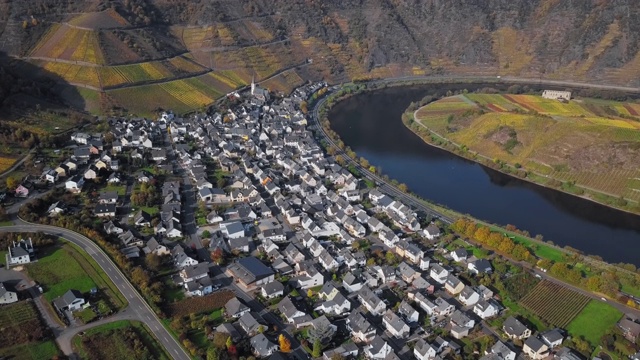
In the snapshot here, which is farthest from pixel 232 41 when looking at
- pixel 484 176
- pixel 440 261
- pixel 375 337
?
pixel 375 337

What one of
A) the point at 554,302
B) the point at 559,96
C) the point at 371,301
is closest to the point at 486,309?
the point at 554,302

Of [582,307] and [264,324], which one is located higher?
[264,324]

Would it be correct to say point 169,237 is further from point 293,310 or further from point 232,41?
point 232,41

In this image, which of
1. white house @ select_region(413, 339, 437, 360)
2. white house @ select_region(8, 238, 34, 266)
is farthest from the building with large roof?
white house @ select_region(8, 238, 34, 266)

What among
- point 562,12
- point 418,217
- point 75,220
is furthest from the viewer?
point 562,12

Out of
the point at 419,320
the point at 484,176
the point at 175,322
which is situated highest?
the point at 175,322

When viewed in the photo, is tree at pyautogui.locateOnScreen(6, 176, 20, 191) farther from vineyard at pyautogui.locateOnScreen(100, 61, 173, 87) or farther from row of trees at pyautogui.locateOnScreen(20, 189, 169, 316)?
vineyard at pyautogui.locateOnScreen(100, 61, 173, 87)

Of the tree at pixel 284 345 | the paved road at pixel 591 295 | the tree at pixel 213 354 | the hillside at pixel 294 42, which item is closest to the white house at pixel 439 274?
the paved road at pixel 591 295
